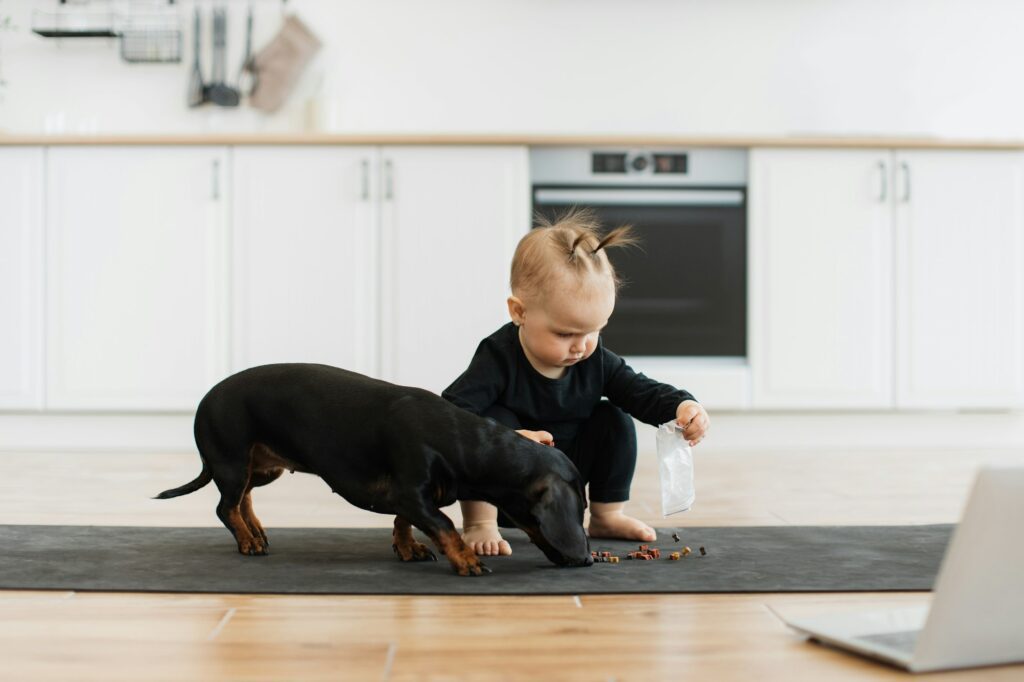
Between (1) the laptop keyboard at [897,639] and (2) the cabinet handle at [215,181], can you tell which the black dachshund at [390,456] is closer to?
(1) the laptop keyboard at [897,639]

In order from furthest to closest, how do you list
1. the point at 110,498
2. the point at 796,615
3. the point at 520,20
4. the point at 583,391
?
1. the point at 520,20
2. the point at 110,498
3. the point at 583,391
4. the point at 796,615

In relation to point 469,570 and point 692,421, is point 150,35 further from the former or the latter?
point 469,570

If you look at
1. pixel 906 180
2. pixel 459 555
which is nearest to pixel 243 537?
pixel 459 555

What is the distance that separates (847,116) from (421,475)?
3171 millimetres

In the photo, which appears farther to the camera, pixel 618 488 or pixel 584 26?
pixel 584 26

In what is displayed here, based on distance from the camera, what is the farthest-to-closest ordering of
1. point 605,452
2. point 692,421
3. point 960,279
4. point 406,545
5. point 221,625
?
1. point 960,279
2. point 605,452
3. point 692,421
4. point 406,545
5. point 221,625

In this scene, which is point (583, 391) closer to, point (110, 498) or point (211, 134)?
point (110, 498)

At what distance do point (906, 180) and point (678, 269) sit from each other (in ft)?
2.59

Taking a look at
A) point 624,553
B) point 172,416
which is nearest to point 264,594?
point 624,553

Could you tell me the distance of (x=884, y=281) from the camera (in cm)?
344

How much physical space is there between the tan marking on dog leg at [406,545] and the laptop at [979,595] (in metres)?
0.69

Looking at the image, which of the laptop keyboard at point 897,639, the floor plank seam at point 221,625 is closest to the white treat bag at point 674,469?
the laptop keyboard at point 897,639

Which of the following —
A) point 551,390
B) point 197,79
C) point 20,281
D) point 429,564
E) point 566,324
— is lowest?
point 429,564

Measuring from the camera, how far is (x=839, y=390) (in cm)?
341
